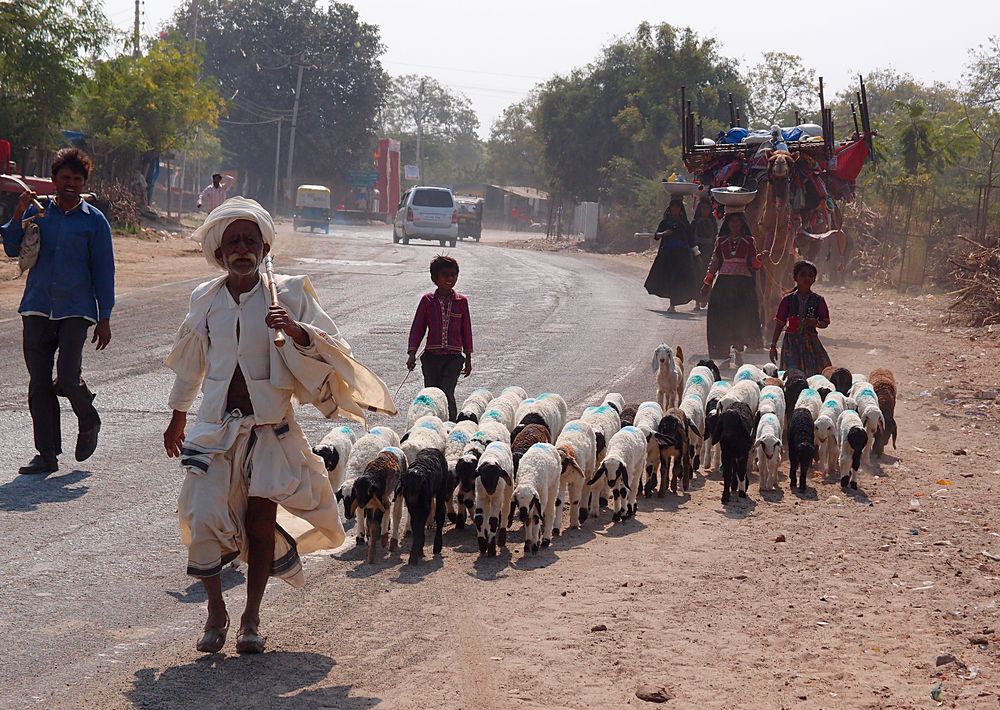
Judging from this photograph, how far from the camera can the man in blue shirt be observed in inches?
319

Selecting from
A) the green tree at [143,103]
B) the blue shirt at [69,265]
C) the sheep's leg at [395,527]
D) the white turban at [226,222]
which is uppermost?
the green tree at [143,103]

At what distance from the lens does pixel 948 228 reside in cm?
2583

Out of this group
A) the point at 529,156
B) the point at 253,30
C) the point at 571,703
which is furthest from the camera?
the point at 529,156

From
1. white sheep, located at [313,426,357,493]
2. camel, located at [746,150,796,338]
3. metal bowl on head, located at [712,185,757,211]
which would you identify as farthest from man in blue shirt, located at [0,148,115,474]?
camel, located at [746,150,796,338]

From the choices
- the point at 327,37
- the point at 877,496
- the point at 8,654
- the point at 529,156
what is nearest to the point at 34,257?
the point at 8,654

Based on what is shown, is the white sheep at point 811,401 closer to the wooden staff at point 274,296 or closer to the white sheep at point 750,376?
the white sheep at point 750,376

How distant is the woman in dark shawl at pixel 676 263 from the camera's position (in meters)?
→ 19.2

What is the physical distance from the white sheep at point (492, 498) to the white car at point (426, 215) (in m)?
34.5

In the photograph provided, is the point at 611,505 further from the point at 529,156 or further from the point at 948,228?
the point at 529,156

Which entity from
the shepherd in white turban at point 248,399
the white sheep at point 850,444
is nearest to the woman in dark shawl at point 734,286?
the white sheep at point 850,444

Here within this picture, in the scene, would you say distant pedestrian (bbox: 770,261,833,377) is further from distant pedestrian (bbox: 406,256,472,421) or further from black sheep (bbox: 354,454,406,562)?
black sheep (bbox: 354,454,406,562)

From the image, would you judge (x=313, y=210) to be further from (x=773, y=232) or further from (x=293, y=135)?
(x=773, y=232)

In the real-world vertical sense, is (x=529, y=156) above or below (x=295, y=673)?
above

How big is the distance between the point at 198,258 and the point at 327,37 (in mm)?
49730
